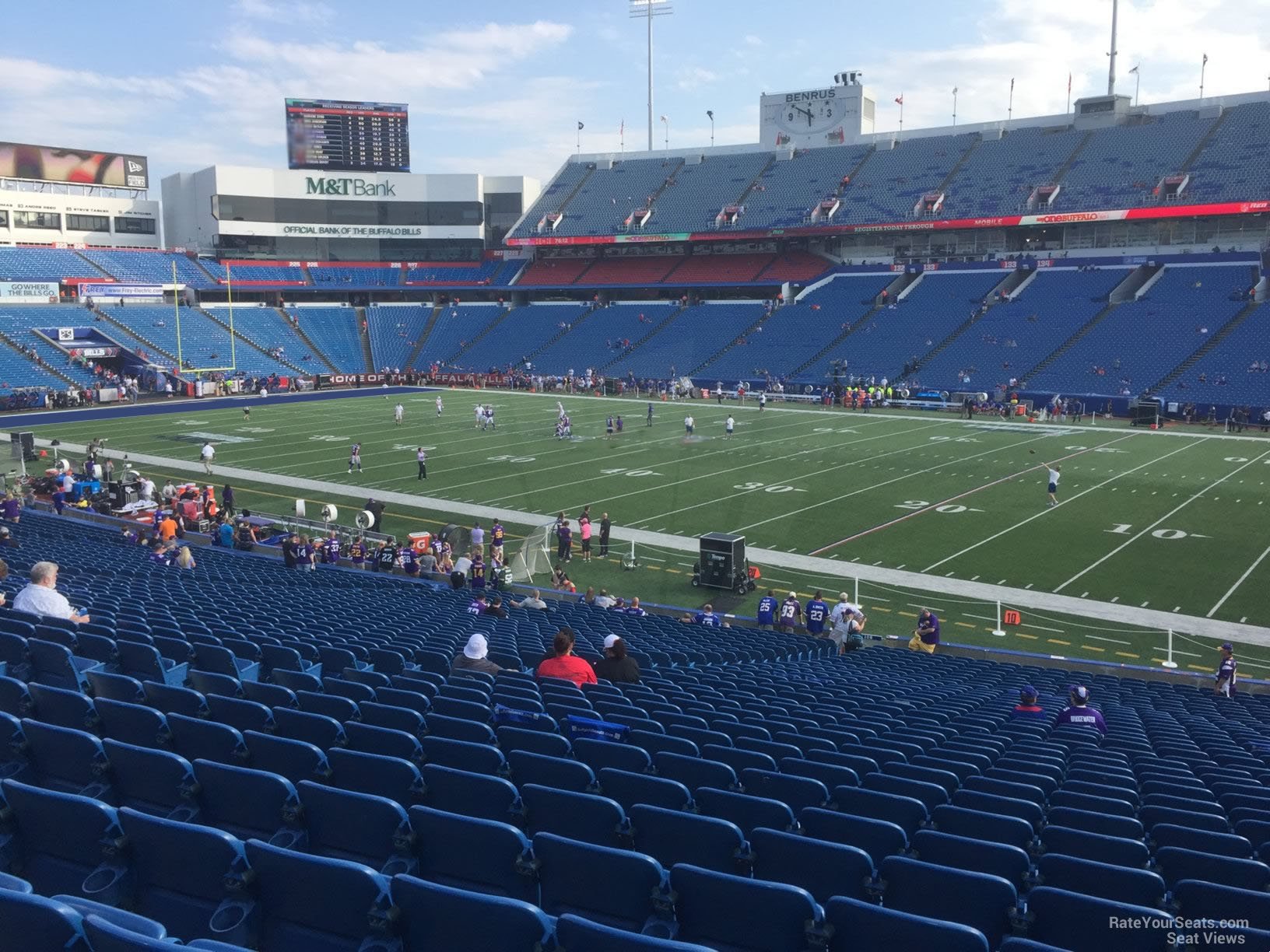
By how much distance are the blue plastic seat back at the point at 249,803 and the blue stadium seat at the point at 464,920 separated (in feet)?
3.93

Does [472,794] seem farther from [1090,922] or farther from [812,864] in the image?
[1090,922]

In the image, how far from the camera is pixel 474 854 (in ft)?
12.8

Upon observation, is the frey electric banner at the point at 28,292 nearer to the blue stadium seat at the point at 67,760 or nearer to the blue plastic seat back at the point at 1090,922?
the blue stadium seat at the point at 67,760

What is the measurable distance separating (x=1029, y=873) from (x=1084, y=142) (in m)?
72.4

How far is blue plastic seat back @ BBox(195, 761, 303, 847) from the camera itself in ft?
13.9

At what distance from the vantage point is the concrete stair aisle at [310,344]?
71812mm

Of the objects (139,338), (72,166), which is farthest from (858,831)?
(72,166)

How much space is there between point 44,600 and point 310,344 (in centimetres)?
6697

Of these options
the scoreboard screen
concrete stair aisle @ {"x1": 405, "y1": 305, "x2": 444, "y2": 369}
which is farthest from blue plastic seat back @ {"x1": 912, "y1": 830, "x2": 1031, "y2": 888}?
the scoreboard screen

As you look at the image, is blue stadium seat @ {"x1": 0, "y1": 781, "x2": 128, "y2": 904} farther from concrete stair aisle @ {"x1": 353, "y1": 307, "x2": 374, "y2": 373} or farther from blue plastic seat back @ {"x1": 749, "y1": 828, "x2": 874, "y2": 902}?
concrete stair aisle @ {"x1": 353, "y1": 307, "x2": 374, "y2": 373}

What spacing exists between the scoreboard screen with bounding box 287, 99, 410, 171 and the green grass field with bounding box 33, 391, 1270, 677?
41.3 metres

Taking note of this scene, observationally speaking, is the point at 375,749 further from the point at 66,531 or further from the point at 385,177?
the point at 385,177

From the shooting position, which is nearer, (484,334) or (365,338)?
(365,338)

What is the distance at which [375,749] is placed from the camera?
5.47 m
